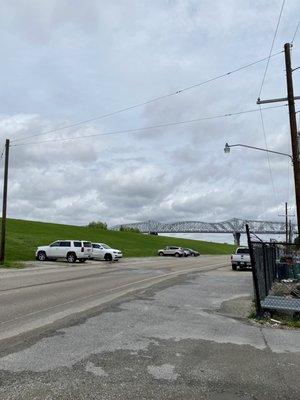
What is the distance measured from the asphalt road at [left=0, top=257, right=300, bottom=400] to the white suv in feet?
96.4

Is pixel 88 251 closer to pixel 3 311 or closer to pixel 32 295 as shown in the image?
pixel 32 295

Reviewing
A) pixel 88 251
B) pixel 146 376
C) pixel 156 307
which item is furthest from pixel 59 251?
pixel 146 376

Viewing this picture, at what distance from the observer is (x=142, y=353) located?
773 centimetres

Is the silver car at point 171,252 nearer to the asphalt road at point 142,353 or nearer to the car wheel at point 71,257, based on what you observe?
the car wheel at point 71,257

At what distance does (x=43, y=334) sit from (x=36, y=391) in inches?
128

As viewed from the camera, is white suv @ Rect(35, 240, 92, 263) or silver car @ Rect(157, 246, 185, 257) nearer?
white suv @ Rect(35, 240, 92, 263)

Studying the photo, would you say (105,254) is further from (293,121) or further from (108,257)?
(293,121)

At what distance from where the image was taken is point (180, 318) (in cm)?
1143

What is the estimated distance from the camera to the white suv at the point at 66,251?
42.9m

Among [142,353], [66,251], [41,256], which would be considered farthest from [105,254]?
[142,353]

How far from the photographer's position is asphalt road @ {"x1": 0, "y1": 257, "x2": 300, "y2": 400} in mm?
5926

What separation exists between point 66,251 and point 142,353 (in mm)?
36177

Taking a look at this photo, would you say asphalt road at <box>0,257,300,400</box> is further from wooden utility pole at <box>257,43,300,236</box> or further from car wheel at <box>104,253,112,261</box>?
car wheel at <box>104,253,112,261</box>

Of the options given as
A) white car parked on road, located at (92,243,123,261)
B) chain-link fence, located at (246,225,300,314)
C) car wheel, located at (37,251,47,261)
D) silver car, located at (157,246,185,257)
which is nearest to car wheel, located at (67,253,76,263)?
car wheel, located at (37,251,47,261)
